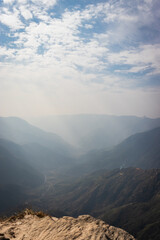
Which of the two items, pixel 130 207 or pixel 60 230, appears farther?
pixel 130 207

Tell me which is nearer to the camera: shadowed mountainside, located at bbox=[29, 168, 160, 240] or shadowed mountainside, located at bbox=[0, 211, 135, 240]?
shadowed mountainside, located at bbox=[0, 211, 135, 240]

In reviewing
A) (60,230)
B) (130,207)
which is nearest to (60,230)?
(60,230)

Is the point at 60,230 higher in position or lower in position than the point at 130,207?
higher

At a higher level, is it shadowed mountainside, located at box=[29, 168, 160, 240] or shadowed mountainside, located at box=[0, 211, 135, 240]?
shadowed mountainside, located at box=[0, 211, 135, 240]

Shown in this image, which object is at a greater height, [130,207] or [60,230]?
[60,230]

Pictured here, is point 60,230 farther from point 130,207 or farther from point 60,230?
point 130,207

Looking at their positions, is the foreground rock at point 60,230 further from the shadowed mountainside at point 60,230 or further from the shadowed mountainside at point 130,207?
the shadowed mountainside at point 130,207

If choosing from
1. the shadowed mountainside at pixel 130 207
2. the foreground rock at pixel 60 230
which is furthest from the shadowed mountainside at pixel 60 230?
the shadowed mountainside at pixel 130 207

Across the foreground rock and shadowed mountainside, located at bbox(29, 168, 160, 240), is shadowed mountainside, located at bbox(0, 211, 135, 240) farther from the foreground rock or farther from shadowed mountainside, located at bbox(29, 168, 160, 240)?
shadowed mountainside, located at bbox(29, 168, 160, 240)

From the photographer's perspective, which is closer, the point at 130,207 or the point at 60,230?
the point at 60,230

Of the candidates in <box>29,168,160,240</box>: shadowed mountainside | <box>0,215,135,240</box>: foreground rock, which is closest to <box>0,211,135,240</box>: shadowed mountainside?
<box>0,215,135,240</box>: foreground rock
